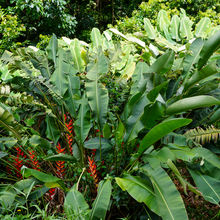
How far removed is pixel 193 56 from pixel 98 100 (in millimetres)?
1074

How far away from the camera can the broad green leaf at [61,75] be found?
7.62ft

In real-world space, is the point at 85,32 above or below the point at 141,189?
above

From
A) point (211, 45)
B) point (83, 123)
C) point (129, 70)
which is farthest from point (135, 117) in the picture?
point (129, 70)

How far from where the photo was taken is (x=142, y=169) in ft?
5.85

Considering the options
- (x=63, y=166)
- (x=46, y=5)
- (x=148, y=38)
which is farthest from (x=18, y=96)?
(x=46, y=5)

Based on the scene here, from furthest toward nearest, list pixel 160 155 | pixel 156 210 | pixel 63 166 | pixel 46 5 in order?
pixel 46 5
pixel 63 166
pixel 160 155
pixel 156 210

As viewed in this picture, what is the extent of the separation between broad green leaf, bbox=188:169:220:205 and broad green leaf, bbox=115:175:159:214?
15.2 inches

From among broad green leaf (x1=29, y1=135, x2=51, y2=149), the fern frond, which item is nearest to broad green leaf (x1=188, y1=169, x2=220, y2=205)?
the fern frond

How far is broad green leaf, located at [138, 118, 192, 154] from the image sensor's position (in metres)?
1.54

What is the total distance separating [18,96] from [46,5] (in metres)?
5.15

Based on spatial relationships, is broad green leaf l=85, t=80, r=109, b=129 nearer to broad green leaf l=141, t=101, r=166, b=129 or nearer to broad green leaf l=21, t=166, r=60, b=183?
broad green leaf l=141, t=101, r=166, b=129

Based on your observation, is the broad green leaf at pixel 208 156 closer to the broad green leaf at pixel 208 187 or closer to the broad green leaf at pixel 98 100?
the broad green leaf at pixel 208 187

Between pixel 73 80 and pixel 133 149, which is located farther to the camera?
pixel 73 80

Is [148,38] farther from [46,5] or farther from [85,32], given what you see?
[85,32]
